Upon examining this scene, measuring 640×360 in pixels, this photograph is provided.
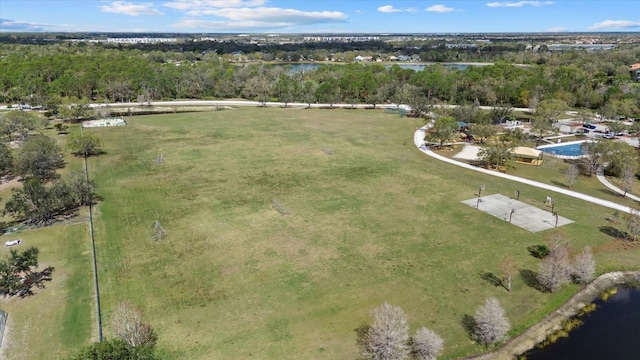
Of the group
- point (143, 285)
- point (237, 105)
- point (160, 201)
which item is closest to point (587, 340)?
point (143, 285)

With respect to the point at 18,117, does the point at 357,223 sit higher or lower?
lower

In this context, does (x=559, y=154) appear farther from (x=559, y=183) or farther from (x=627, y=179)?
(x=627, y=179)

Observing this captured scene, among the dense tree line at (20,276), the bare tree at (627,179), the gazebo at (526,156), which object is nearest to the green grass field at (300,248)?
the dense tree line at (20,276)

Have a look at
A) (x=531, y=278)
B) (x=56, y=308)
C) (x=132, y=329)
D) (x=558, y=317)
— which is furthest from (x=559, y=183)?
(x=56, y=308)

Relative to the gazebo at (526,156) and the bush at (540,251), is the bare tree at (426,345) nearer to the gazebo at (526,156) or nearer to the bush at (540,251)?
the bush at (540,251)

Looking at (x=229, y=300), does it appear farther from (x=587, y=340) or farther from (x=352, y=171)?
(x=352, y=171)

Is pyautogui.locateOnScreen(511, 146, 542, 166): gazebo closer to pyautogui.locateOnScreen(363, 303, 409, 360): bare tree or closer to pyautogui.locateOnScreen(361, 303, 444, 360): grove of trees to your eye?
pyautogui.locateOnScreen(361, 303, 444, 360): grove of trees
